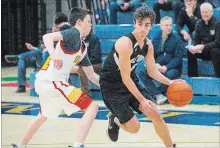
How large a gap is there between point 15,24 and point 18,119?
27.5 ft

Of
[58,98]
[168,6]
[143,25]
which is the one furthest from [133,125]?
[168,6]

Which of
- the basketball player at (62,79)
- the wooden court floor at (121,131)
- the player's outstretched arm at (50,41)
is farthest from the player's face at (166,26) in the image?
the player's outstretched arm at (50,41)

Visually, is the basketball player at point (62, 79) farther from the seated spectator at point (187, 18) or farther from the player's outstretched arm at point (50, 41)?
the seated spectator at point (187, 18)

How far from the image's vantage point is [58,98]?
5.48 meters

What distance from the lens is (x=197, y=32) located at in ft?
31.5

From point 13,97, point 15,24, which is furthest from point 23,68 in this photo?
point 15,24

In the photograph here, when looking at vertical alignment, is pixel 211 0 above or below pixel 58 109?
above

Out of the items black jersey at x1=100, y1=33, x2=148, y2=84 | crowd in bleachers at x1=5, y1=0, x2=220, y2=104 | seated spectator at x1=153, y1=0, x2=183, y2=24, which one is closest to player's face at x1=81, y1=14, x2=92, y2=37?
black jersey at x1=100, y1=33, x2=148, y2=84

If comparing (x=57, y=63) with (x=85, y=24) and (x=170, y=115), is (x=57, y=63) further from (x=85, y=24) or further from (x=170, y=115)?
(x=170, y=115)

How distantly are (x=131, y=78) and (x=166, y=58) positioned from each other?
4.07 m

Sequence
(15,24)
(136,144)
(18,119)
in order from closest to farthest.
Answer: (136,144)
(18,119)
(15,24)

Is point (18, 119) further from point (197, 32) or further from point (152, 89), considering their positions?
point (197, 32)

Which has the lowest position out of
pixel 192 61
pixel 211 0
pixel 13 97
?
pixel 13 97

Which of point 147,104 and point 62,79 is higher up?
point 62,79
